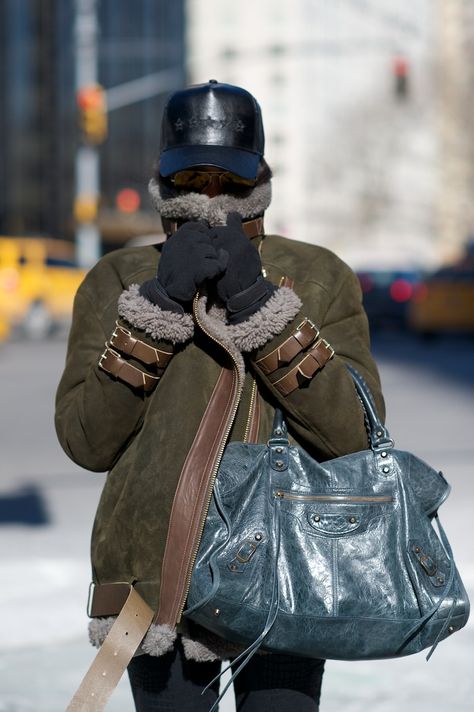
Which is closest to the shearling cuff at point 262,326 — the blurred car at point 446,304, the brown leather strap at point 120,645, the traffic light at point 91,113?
the brown leather strap at point 120,645

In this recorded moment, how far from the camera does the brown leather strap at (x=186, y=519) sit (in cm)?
216

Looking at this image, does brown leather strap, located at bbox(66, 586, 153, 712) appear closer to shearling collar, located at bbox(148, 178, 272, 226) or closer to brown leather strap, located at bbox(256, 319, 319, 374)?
brown leather strap, located at bbox(256, 319, 319, 374)

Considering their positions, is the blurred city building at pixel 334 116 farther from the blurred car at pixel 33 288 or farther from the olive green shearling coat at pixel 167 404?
the olive green shearling coat at pixel 167 404

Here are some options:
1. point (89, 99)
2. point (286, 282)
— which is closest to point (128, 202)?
point (89, 99)

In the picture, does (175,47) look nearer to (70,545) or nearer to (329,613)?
(70,545)

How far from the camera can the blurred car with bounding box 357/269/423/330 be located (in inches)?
1017

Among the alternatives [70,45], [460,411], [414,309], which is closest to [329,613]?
[460,411]

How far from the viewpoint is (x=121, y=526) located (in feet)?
7.48

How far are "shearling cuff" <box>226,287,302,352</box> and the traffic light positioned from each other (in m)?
23.1

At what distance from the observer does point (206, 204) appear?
2.28 meters

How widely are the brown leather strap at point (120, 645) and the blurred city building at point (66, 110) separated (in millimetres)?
46641

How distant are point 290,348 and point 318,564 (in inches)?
14.5

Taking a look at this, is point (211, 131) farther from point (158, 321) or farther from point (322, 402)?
point (322, 402)

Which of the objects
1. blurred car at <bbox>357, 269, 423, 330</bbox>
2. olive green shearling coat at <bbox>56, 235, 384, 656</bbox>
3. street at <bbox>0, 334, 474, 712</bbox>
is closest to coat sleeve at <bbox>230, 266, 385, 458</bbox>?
olive green shearling coat at <bbox>56, 235, 384, 656</bbox>
